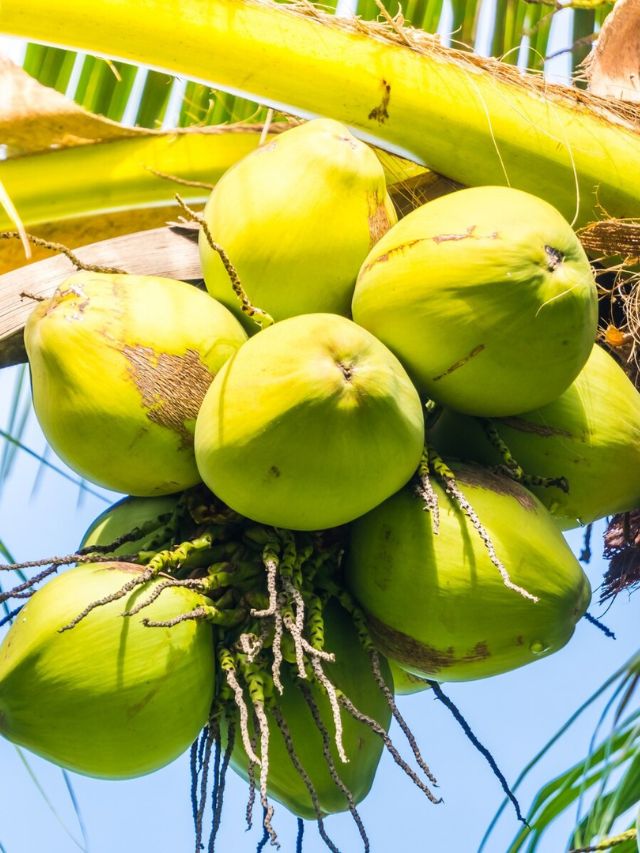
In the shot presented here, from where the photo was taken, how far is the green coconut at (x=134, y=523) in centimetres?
153

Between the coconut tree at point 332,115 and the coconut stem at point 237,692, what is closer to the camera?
the coconut stem at point 237,692

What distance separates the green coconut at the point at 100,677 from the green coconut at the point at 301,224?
1.50 ft

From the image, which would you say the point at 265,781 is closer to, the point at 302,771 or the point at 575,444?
the point at 302,771

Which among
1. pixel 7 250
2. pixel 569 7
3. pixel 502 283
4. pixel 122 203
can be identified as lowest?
pixel 7 250

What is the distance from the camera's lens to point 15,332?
5.52 feet

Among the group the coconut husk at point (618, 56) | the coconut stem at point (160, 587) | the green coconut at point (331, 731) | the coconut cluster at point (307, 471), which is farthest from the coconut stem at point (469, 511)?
the coconut husk at point (618, 56)

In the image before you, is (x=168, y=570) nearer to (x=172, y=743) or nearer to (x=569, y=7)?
(x=172, y=743)

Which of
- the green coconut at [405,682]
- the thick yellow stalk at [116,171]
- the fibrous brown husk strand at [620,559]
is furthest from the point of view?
the thick yellow stalk at [116,171]

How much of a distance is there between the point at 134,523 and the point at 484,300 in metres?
0.60

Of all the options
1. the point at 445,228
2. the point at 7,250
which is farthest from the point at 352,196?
the point at 7,250

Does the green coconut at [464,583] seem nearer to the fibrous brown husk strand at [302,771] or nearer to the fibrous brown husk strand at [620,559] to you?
the fibrous brown husk strand at [302,771]

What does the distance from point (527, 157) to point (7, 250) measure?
0.96 metres

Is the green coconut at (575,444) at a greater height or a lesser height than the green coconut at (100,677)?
greater

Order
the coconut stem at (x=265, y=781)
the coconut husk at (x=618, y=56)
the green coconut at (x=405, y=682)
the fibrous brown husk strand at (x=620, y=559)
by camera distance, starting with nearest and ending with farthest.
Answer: the coconut stem at (x=265, y=781)
the green coconut at (x=405, y=682)
the fibrous brown husk strand at (x=620, y=559)
the coconut husk at (x=618, y=56)
